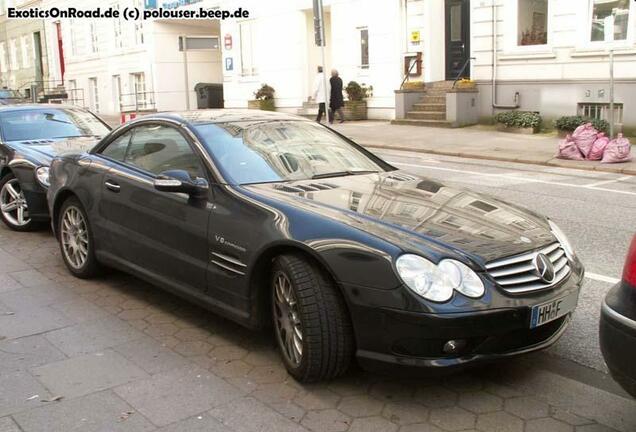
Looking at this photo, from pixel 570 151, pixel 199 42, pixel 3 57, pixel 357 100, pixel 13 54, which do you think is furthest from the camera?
pixel 3 57

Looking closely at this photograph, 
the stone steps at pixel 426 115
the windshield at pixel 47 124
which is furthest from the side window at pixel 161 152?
the stone steps at pixel 426 115

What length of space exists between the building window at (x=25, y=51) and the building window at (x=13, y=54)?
125 centimetres

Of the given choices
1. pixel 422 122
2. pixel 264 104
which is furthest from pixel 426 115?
pixel 264 104

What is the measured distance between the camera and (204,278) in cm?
438

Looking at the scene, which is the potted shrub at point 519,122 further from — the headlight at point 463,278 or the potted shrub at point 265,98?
the headlight at point 463,278

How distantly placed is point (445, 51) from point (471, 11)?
6.17 feet

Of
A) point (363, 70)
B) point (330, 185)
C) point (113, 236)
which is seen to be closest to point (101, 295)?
point (113, 236)

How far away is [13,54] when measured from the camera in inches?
1866

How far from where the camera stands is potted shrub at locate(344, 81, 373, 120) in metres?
22.5

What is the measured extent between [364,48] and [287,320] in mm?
19913

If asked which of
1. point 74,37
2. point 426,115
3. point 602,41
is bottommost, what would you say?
point 426,115

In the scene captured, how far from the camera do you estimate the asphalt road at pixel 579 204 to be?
4.64 meters

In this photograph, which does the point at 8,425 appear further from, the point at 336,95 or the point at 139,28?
the point at 139,28

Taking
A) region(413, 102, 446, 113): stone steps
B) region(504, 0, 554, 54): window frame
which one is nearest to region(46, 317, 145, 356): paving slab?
region(504, 0, 554, 54): window frame
